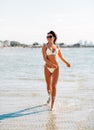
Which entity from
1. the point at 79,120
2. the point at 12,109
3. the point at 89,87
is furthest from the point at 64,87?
the point at 79,120

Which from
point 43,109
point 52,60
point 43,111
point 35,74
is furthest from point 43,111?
point 35,74

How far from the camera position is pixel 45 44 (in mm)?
9055

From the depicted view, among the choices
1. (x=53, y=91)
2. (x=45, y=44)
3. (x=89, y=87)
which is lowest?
(x=89, y=87)

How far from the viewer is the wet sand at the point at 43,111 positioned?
723cm

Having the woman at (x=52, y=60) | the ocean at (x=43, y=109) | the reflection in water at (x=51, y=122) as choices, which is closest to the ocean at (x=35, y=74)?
the ocean at (x=43, y=109)

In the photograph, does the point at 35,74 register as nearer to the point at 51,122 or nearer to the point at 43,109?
the point at 43,109

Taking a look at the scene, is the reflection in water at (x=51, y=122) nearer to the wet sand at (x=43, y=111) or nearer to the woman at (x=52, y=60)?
the wet sand at (x=43, y=111)

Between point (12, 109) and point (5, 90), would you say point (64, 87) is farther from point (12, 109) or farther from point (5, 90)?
point (12, 109)

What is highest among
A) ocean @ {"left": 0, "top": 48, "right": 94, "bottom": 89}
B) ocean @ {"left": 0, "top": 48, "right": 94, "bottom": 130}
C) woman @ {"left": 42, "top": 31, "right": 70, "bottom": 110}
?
woman @ {"left": 42, "top": 31, "right": 70, "bottom": 110}

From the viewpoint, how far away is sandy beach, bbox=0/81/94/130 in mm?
7221

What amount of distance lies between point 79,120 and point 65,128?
2.25ft

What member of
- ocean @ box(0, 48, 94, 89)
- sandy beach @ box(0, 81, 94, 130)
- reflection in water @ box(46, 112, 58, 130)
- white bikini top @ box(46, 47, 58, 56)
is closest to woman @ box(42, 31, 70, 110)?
white bikini top @ box(46, 47, 58, 56)

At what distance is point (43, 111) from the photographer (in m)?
8.66

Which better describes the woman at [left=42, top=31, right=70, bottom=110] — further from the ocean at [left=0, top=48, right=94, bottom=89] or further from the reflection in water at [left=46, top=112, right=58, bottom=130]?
the ocean at [left=0, top=48, right=94, bottom=89]
